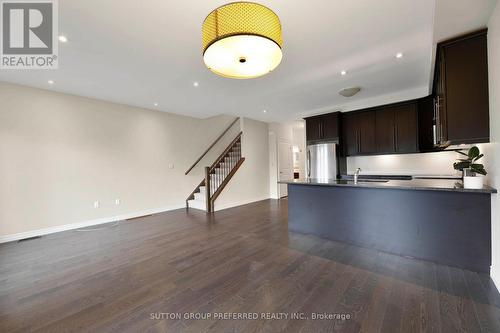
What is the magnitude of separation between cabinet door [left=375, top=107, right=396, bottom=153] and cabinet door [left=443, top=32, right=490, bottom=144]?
251 cm

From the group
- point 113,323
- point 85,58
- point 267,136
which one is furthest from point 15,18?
point 267,136

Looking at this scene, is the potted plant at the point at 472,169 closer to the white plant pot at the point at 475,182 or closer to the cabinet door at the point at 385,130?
the white plant pot at the point at 475,182

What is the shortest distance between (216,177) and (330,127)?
3581mm

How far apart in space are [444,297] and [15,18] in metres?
5.17

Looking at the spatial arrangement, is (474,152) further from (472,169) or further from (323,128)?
(323,128)

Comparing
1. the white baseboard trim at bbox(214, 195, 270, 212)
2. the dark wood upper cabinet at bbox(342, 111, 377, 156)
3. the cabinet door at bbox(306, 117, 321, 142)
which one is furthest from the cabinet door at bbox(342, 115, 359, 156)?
the white baseboard trim at bbox(214, 195, 270, 212)

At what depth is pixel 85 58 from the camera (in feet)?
9.45

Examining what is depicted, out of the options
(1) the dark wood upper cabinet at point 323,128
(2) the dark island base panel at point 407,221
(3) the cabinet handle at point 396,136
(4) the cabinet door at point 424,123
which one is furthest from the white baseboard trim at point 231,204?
(4) the cabinet door at point 424,123

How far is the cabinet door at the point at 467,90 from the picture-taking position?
2.19m

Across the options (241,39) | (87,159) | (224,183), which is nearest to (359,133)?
(224,183)

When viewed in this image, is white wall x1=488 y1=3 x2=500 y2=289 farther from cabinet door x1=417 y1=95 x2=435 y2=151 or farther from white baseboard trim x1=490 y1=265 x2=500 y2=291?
cabinet door x1=417 y1=95 x2=435 y2=151

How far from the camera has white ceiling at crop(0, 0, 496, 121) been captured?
2039 millimetres

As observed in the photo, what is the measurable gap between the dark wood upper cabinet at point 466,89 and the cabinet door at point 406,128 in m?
2.37

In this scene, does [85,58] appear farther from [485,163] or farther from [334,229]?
[485,163]
